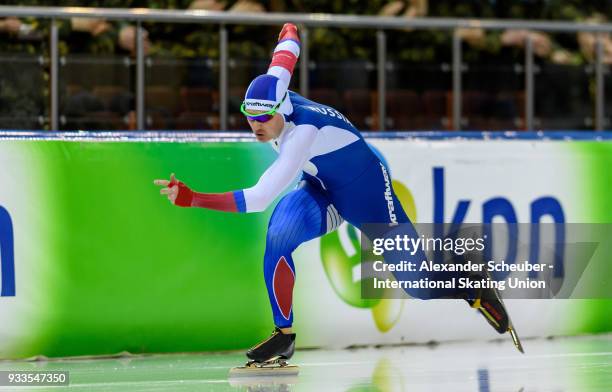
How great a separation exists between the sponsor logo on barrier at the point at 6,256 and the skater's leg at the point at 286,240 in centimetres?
186

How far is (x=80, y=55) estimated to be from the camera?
9.58 m

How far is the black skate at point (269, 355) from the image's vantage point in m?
7.23

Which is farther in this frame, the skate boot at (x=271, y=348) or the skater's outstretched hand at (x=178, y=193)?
the skate boot at (x=271, y=348)

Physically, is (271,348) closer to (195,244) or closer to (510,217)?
(195,244)

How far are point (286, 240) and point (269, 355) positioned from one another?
70 cm

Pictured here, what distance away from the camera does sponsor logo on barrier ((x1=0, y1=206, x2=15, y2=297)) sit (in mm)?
7969

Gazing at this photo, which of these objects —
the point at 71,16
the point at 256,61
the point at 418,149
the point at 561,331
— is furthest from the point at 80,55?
the point at 561,331

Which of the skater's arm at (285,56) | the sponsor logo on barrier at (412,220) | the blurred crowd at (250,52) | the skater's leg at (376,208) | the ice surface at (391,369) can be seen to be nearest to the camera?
the ice surface at (391,369)

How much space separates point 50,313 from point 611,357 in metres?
3.69

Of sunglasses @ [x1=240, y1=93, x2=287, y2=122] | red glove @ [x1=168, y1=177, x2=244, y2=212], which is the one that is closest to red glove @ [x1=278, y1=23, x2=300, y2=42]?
sunglasses @ [x1=240, y1=93, x2=287, y2=122]

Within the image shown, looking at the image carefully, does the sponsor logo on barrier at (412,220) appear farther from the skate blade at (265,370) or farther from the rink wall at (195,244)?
the skate blade at (265,370)

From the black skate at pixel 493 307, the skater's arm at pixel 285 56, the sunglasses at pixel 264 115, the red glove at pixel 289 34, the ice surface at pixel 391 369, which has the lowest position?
the ice surface at pixel 391 369

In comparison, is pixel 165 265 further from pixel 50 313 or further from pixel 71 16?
pixel 71 16

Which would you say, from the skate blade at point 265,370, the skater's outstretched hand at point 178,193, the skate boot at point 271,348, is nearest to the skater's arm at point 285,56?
the skater's outstretched hand at point 178,193
